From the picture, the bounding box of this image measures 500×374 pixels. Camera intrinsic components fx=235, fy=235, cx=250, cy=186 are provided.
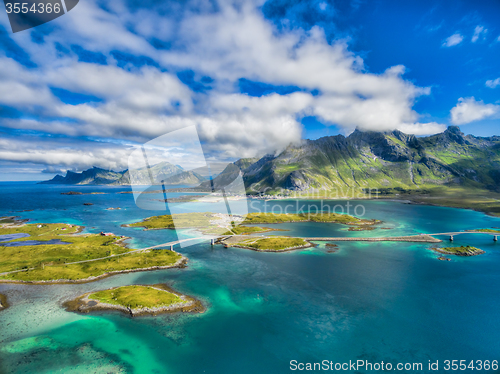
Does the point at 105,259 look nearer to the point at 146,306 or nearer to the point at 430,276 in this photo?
the point at 146,306

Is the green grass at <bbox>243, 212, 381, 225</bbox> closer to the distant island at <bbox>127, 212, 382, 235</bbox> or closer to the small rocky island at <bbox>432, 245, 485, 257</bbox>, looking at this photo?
the distant island at <bbox>127, 212, 382, 235</bbox>

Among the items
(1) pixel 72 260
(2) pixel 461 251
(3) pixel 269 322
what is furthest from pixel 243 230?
(2) pixel 461 251

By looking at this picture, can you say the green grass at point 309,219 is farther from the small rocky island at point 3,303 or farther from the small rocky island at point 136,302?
the small rocky island at point 3,303

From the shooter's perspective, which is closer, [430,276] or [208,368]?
[208,368]

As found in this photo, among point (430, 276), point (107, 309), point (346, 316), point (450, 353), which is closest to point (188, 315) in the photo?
point (107, 309)

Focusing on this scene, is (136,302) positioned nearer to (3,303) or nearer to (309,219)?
(3,303)

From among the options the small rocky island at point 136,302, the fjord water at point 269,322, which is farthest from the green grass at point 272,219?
the small rocky island at point 136,302
